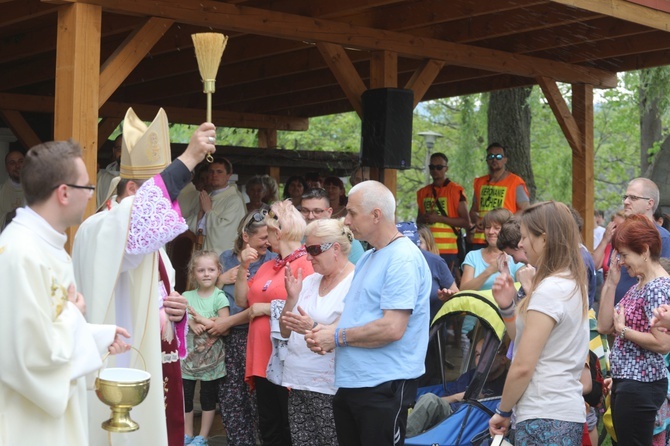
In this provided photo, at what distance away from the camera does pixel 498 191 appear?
10.4m

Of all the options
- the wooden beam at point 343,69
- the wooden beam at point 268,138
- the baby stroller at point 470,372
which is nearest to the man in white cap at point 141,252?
the baby stroller at point 470,372

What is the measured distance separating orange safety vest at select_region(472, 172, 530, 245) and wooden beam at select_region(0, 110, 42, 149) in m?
5.69

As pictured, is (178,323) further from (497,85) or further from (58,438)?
(497,85)

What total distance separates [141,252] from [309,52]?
293 inches

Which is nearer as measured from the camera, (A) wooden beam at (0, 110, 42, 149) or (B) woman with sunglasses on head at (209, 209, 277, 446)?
(B) woman with sunglasses on head at (209, 209, 277, 446)

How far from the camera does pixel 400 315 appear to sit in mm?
4695

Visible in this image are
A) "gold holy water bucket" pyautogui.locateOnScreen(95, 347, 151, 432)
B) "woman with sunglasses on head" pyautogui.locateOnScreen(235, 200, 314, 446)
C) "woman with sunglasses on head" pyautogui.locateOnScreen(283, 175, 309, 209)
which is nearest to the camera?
"gold holy water bucket" pyautogui.locateOnScreen(95, 347, 151, 432)

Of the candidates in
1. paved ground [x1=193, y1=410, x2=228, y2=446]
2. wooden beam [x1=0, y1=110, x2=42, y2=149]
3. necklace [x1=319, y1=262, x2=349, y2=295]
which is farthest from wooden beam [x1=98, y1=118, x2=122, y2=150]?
necklace [x1=319, y1=262, x2=349, y2=295]

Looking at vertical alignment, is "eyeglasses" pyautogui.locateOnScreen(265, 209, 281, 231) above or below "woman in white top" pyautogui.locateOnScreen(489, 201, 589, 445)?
above

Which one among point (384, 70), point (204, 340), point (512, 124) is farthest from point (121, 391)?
point (512, 124)

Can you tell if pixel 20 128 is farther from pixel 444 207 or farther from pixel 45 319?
pixel 45 319

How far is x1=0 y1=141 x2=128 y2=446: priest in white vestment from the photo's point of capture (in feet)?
10.7

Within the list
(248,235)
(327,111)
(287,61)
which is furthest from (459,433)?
(327,111)

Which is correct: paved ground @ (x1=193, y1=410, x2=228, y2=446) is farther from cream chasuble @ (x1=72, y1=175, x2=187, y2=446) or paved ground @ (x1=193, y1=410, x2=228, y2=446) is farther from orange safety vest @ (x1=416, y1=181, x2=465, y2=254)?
orange safety vest @ (x1=416, y1=181, x2=465, y2=254)
